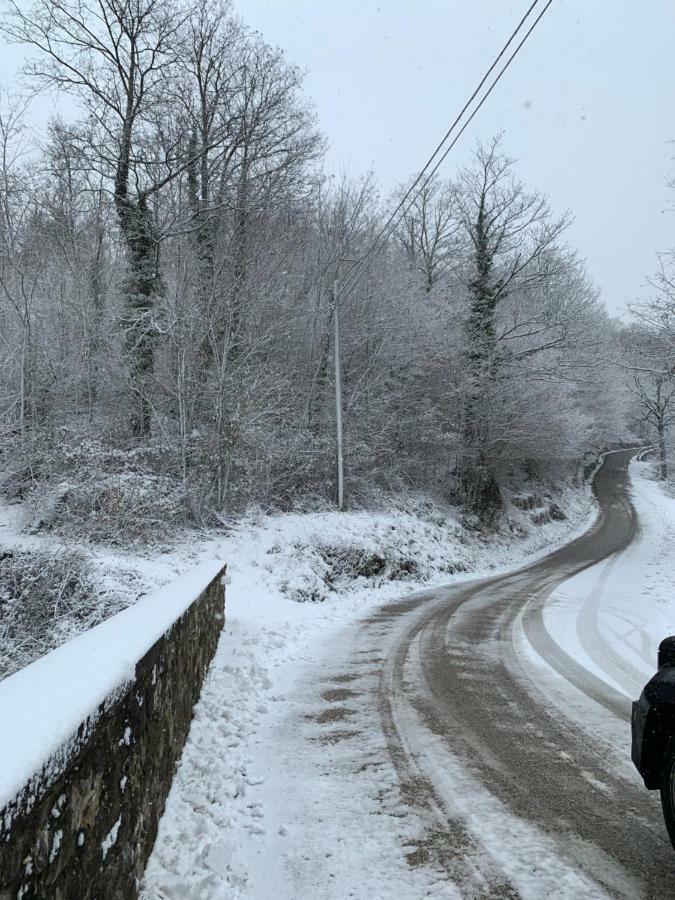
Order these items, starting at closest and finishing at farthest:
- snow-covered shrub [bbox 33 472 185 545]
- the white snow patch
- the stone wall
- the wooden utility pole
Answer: the stone wall → the white snow patch → snow-covered shrub [bbox 33 472 185 545] → the wooden utility pole

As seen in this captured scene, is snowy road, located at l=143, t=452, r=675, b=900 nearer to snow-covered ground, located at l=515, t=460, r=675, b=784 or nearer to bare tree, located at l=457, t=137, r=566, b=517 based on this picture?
snow-covered ground, located at l=515, t=460, r=675, b=784

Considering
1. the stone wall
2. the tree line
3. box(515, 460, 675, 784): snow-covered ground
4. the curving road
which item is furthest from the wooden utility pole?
the stone wall

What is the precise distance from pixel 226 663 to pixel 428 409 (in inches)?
693

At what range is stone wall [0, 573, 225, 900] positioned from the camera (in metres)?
1.41

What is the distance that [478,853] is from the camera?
296cm

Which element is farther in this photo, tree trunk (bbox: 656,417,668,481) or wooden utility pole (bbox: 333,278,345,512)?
tree trunk (bbox: 656,417,668,481)

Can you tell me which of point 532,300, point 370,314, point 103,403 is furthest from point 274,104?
point 532,300

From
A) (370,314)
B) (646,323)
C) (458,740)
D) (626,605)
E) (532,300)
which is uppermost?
(532,300)

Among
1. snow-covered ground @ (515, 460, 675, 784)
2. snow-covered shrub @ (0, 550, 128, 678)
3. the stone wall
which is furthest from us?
snow-covered shrub @ (0, 550, 128, 678)

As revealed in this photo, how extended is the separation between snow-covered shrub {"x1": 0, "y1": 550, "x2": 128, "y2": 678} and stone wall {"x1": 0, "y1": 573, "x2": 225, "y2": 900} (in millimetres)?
5455

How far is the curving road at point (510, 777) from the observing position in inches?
111

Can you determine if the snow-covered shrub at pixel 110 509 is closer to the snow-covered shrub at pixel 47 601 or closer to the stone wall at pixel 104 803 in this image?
the snow-covered shrub at pixel 47 601

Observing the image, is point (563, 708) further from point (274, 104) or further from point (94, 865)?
point (274, 104)

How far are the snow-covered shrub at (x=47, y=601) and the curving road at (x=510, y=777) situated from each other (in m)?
4.88
